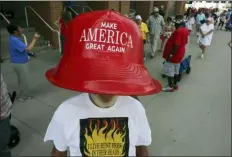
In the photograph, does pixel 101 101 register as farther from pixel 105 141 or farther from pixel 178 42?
pixel 178 42

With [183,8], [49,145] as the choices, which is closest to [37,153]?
[49,145]

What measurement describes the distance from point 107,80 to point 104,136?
0.40 meters

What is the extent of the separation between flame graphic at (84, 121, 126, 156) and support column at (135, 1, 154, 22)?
40.6 feet

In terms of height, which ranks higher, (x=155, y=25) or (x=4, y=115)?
(x=155, y=25)

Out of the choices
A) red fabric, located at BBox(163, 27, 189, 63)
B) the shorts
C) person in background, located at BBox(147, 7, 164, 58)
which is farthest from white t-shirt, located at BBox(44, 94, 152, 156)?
person in background, located at BBox(147, 7, 164, 58)

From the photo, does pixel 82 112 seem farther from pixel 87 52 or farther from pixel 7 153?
pixel 7 153

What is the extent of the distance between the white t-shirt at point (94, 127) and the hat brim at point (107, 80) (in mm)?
237

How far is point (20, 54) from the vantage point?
3725 mm

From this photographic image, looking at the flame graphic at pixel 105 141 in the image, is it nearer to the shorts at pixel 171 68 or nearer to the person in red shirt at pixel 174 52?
the person in red shirt at pixel 174 52

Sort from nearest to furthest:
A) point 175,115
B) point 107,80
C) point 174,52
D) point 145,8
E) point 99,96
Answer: point 107,80, point 99,96, point 175,115, point 174,52, point 145,8

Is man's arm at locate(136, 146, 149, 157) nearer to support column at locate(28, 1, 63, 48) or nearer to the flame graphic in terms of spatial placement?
the flame graphic

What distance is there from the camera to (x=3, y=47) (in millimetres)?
6531

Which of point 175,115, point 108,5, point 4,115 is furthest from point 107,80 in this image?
point 108,5

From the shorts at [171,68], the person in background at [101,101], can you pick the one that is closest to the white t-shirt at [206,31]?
the shorts at [171,68]
